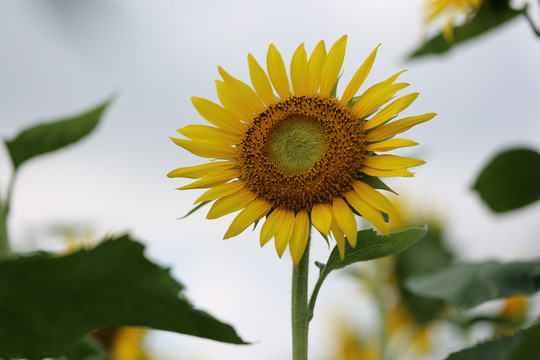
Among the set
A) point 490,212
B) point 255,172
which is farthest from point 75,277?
point 490,212

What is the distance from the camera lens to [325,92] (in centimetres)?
70

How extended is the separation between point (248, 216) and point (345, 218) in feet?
0.32

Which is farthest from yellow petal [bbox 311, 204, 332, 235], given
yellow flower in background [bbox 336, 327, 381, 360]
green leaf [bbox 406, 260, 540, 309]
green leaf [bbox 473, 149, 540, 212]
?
yellow flower in background [bbox 336, 327, 381, 360]

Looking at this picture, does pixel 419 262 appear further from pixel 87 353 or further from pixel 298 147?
pixel 298 147

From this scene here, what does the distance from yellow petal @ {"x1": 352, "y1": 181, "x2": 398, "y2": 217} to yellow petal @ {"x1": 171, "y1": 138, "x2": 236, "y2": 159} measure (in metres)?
0.15

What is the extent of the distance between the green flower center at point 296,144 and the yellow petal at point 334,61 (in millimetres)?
51

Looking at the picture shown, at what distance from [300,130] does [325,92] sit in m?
0.06

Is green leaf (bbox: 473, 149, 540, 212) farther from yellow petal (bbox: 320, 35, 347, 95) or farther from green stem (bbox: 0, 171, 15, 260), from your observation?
green stem (bbox: 0, 171, 15, 260)

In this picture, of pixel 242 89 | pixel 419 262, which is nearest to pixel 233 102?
pixel 242 89

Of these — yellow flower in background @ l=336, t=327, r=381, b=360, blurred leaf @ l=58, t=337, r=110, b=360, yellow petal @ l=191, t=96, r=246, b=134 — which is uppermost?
yellow petal @ l=191, t=96, r=246, b=134

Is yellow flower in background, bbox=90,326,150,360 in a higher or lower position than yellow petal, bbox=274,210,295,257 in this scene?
lower

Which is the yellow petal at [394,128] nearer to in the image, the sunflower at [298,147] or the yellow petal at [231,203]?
the sunflower at [298,147]

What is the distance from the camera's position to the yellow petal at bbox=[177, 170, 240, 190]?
66cm

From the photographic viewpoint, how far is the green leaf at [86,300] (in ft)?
1.61
